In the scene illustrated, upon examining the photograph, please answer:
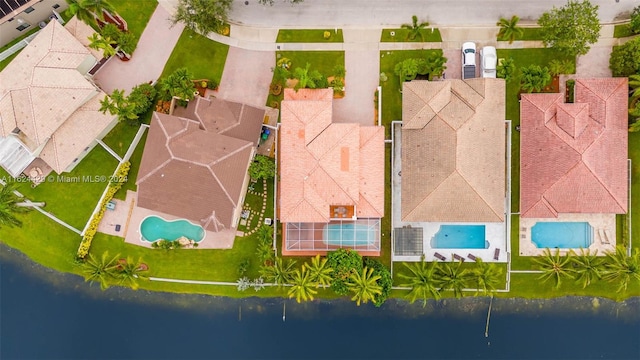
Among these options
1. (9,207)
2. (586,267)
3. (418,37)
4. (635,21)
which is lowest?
(586,267)

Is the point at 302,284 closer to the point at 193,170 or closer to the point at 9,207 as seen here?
the point at 193,170

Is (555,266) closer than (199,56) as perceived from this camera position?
Yes

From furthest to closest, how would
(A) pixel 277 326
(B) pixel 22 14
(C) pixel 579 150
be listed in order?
1. (A) pixel 277 326
2. (B) pixel 22 14
3. (C) pixel 579 150

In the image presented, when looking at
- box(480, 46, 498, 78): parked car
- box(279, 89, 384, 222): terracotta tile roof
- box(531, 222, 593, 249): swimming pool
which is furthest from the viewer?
box(531, 222, 593, 249): swimming pool

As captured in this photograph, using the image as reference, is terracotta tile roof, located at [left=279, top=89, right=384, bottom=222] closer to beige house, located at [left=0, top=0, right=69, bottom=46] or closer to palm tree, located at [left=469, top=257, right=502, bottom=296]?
palm tree, located at [left=469, top=257, right=502, bottom=296]

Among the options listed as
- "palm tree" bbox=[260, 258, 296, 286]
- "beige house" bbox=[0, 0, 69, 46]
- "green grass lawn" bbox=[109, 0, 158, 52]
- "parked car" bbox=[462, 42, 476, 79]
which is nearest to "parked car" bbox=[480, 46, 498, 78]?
"parked car" bbox=[462, 42, 476, 79]

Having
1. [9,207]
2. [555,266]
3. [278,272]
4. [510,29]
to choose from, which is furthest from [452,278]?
[9,207]

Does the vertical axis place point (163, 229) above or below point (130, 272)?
above

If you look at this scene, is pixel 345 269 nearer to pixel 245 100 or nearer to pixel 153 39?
pixel 245 100

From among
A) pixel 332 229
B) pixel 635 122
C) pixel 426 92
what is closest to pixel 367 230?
pixel 332 229
